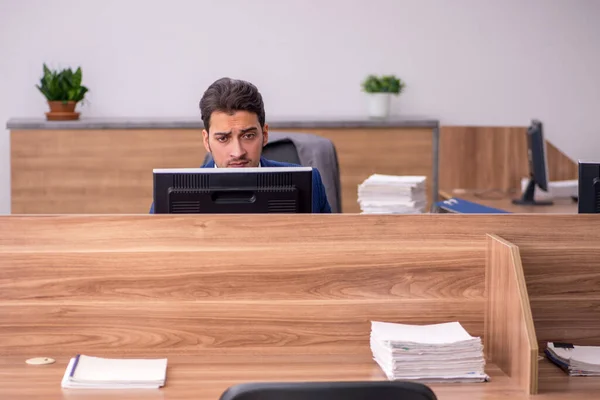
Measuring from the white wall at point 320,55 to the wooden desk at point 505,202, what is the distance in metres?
0.70

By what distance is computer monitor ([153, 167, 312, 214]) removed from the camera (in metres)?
2.21

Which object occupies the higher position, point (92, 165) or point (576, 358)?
point (92, 165)

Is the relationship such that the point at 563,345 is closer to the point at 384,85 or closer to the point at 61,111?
the point at 384,85

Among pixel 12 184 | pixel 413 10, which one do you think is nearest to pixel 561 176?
pixel 413 10

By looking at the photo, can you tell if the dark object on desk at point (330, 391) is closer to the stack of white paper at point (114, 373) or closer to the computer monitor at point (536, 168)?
the stack of white paper at point (114, 373)

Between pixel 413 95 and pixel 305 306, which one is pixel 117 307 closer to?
pixel 305 306

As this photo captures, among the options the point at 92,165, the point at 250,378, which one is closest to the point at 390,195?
the point at 92,165

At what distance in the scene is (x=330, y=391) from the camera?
143 cm

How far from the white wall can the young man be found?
269 centimetres

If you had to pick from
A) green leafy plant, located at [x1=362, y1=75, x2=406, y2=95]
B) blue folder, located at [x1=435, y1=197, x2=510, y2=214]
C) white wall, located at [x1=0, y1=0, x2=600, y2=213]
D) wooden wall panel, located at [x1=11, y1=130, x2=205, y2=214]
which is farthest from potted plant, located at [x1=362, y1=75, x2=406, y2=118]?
blue folder, located at [x1=435, y1=197, x2=510, y2=214]

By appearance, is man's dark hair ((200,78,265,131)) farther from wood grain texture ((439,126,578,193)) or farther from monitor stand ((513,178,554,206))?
wood grain texture ((439,126,578,193))

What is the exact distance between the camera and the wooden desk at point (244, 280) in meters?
2.05

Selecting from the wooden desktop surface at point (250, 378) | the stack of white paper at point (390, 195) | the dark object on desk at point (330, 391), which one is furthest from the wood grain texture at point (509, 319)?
the stack of white paper at point (390, 195)

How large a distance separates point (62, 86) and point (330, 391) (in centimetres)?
407
